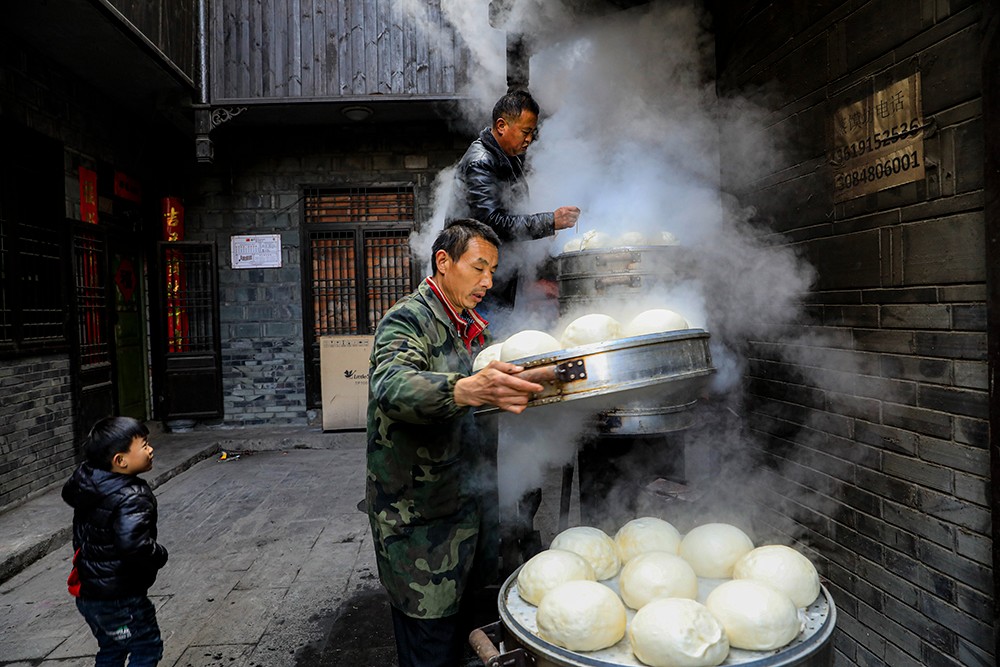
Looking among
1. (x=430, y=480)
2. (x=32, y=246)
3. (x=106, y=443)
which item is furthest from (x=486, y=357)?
(x=32, y=246)

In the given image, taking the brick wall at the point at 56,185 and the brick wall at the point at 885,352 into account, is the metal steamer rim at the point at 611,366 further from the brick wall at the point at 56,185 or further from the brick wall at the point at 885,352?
the brick wall at the point at 56,185

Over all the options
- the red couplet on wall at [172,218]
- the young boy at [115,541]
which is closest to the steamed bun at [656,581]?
the young boy at [115,541]

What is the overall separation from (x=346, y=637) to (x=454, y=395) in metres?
2.68

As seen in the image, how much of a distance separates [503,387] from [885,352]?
6.97ft

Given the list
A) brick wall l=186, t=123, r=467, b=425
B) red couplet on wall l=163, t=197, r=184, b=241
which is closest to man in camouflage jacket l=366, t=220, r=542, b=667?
brick wall l=186, t=123, r=467, b=425

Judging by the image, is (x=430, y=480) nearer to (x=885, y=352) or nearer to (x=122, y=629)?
(x=122, y=629)

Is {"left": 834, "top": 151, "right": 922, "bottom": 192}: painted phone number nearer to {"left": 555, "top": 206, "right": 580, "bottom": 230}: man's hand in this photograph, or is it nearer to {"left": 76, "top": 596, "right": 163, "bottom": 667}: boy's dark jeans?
{"left": 555, "top": 206, "right": 580, "bottom": 230}: man's hand

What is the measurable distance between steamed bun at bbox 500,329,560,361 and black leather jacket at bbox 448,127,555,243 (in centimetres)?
153

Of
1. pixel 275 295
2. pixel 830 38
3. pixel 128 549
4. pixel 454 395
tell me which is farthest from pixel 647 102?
pixel 275 295

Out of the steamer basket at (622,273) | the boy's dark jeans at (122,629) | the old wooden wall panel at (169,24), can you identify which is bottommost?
the boy's dark jeans at (122,629)

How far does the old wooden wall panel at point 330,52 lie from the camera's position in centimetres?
862

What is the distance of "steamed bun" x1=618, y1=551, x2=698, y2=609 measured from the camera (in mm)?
1999

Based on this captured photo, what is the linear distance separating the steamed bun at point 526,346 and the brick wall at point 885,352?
5.59 feet

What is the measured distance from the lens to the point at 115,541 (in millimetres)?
2938
